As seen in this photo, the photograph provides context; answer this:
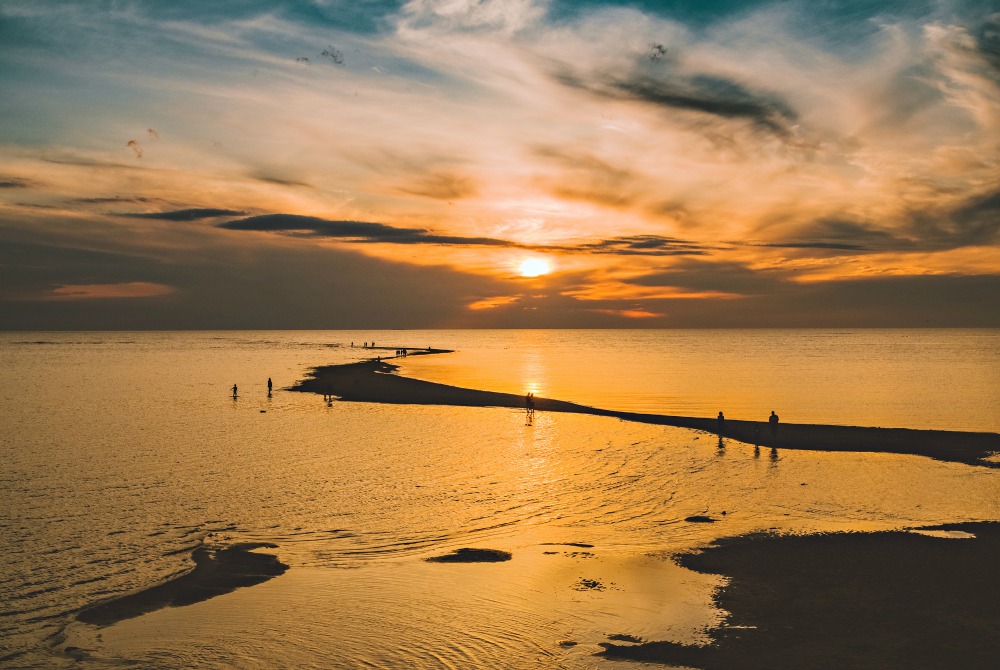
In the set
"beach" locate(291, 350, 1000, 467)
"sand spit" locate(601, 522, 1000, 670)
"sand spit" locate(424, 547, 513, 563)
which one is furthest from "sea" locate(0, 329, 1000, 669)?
"beach" locate(291, 350, 1000, 467)

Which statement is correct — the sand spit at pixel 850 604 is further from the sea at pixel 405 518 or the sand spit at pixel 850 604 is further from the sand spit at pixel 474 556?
the sand spit at pixel 474 556

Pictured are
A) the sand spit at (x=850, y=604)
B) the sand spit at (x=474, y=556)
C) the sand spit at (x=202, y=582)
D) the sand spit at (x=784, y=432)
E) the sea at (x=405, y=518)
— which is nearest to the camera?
the sand spit at (x=850, y=604)

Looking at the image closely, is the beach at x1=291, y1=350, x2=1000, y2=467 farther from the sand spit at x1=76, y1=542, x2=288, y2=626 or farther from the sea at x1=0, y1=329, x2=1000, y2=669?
the sand spit at x1=76, y1=542, x2=288, y2=626

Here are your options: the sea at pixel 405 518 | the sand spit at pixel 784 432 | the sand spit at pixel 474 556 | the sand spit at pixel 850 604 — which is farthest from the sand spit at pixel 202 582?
the sand spit at pixel 784 432

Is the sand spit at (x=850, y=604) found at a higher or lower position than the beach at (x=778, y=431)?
lower

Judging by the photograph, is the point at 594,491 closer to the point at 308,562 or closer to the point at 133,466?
the point at 308,562

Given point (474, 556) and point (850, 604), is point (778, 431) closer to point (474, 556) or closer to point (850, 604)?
point (850, 604)

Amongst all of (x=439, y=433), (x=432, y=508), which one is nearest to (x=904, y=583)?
(x=432, y=508)
